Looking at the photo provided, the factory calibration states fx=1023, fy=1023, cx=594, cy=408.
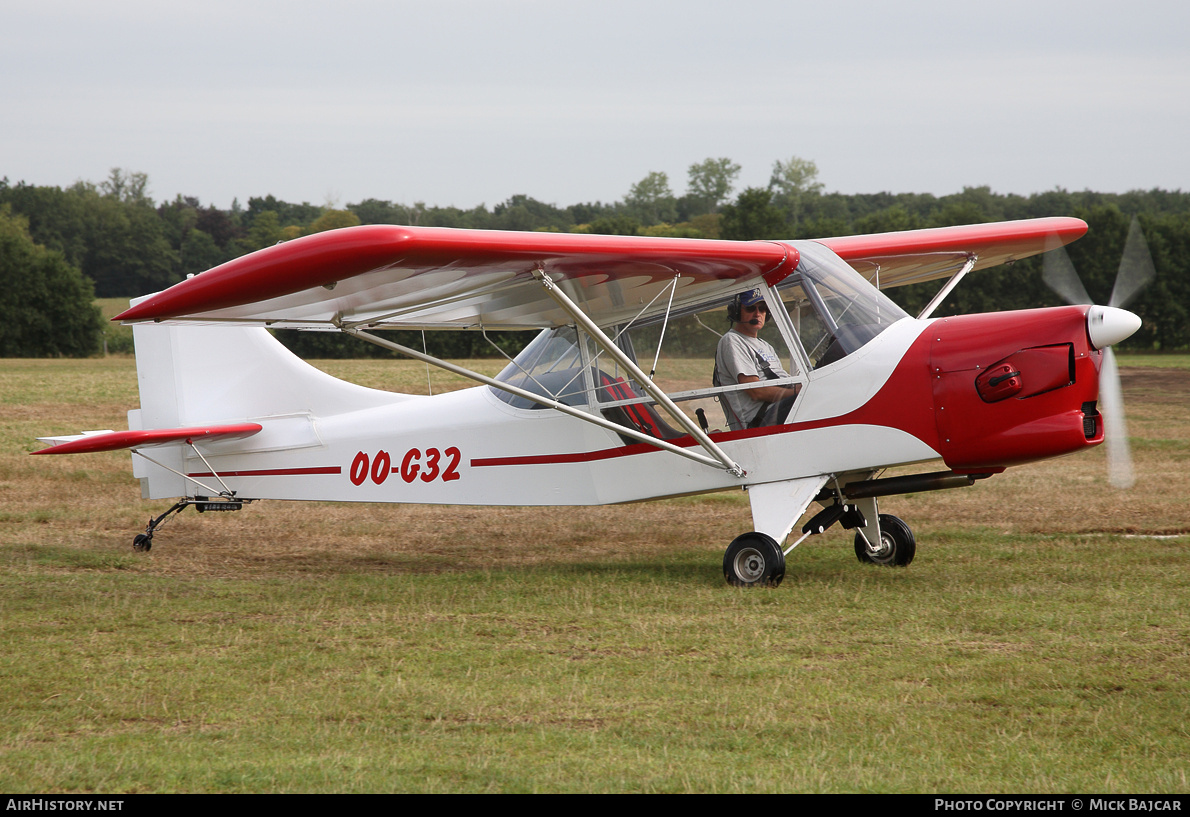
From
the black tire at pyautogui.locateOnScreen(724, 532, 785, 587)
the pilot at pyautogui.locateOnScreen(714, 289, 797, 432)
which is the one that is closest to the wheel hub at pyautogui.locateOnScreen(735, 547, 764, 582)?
the black tire at pyautogui.locateOnScreen(724, 532, 785, 587)

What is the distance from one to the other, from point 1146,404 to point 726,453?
20627 mm

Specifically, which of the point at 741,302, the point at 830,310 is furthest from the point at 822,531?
the point at 741,302

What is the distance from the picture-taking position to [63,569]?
27.8 ft

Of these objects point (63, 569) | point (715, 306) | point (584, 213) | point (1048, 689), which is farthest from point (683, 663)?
point (584, 213)

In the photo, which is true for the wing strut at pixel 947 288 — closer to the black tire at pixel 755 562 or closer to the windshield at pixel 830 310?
the windshield at pixel 830 310

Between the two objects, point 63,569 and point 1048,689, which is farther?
point 63,569

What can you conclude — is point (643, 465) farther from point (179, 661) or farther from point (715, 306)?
point (179, 661)

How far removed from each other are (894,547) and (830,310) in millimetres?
2070

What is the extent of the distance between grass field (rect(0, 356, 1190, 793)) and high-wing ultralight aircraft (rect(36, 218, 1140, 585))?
75 centimetres

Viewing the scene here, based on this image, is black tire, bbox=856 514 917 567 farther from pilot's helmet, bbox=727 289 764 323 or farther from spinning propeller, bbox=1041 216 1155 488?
pilot's helmet, bbox=727 289 764 323

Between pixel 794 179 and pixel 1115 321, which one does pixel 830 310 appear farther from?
pixel 794 179

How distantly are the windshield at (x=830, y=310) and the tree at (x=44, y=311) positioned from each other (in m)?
56.3

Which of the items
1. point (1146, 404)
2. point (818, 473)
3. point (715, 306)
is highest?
point (715, 306)

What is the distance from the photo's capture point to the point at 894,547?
8133 millimetres
